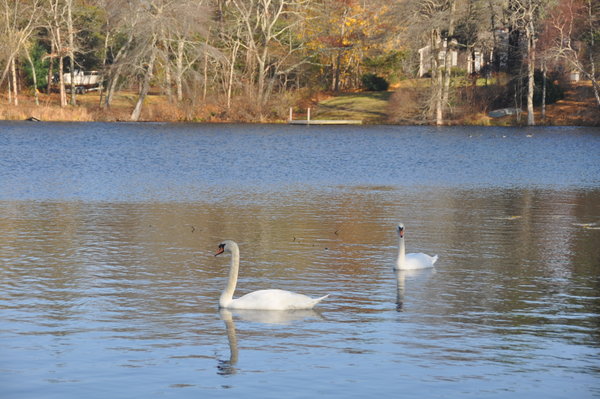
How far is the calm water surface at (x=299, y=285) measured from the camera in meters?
11.2

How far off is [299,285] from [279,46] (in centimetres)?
7607

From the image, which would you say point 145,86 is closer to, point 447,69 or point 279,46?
point 279,46

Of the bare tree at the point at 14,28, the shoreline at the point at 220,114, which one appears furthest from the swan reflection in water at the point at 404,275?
the bare tree at the point at 14,28

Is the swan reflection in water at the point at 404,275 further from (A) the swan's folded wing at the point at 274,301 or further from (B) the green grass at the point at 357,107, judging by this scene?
(B) the green grass at the point at 357,107

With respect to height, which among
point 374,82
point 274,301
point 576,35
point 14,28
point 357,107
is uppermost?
point 14,28

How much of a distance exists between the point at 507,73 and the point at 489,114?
5.96 metres

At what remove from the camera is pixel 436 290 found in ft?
52.9

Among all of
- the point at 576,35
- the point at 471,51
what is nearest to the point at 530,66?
the point at 576,35

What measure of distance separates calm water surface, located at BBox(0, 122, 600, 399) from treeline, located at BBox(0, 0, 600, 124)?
40248 millimetres

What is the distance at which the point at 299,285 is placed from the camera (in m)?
16.3

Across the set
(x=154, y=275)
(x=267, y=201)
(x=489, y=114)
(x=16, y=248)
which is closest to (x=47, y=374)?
(x=154, y=275)

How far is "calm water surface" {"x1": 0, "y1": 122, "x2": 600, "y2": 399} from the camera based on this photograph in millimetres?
11164

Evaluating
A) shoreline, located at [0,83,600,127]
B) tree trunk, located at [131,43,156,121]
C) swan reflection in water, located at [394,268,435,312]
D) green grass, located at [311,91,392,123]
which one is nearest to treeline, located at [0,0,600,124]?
tree trunk, located at [131,43,156,121]

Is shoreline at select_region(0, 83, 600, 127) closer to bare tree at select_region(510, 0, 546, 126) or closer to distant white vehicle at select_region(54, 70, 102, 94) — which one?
bare tree at select_region(510, 0, 546, 126)
